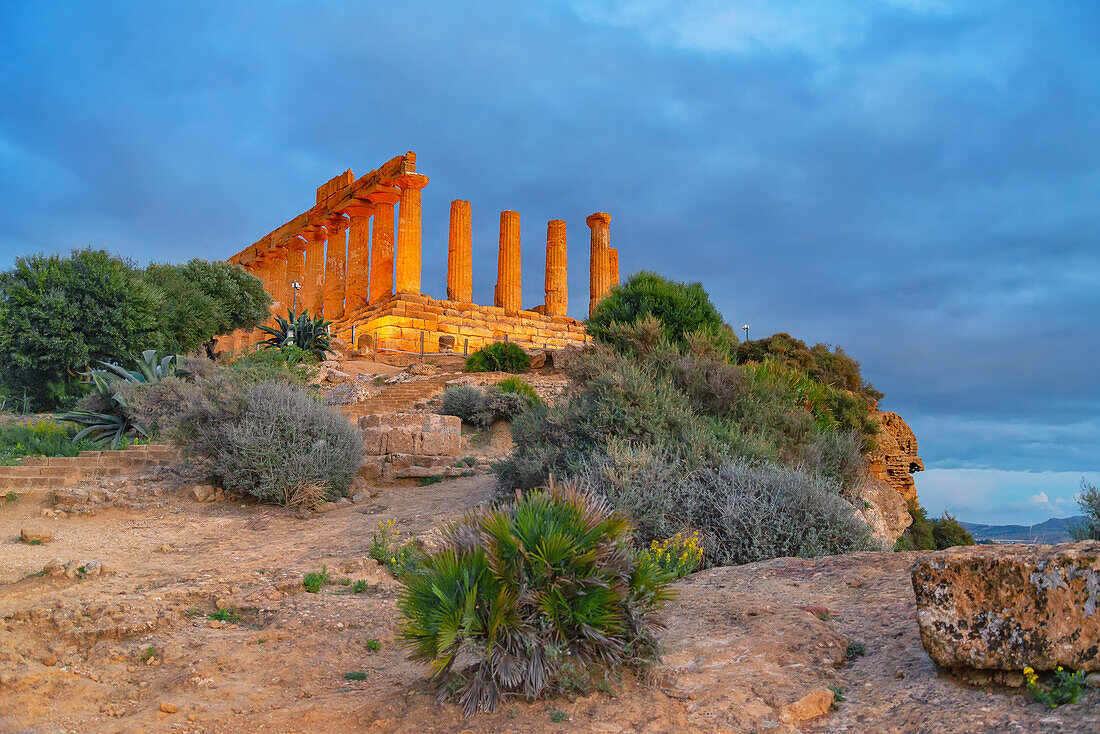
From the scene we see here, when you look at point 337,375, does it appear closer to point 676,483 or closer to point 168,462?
point 168,462

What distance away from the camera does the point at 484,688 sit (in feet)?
10.8

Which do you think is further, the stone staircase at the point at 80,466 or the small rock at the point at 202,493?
the stone staircase at the point at 80,466

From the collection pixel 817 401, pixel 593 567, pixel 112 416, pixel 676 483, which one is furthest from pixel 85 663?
pixel 817 401

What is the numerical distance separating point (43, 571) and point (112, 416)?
8.53m

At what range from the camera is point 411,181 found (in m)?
33.7

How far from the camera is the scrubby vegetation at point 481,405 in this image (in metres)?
15.9

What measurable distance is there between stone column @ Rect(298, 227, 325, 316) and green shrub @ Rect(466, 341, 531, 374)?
1757 cm

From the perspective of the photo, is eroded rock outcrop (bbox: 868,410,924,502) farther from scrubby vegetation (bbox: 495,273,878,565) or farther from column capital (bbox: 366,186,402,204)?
column capital (bbox: 366,186,402,204)

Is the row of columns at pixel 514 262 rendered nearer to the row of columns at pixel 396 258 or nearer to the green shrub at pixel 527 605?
the row of columns at pixel 396 258

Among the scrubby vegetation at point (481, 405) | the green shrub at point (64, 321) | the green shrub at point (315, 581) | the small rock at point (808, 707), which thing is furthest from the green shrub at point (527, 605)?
the green shrub at point (64, 321)

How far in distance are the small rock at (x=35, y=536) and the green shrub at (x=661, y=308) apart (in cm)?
949

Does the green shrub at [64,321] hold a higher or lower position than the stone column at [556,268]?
lower

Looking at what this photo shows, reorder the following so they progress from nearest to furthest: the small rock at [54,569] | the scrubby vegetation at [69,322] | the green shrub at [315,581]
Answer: the green shrub at [315,581]
the small rock at [54,569]
the scrubby vegetation at [69,322]

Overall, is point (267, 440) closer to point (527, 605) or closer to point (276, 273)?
point (527, 605)
